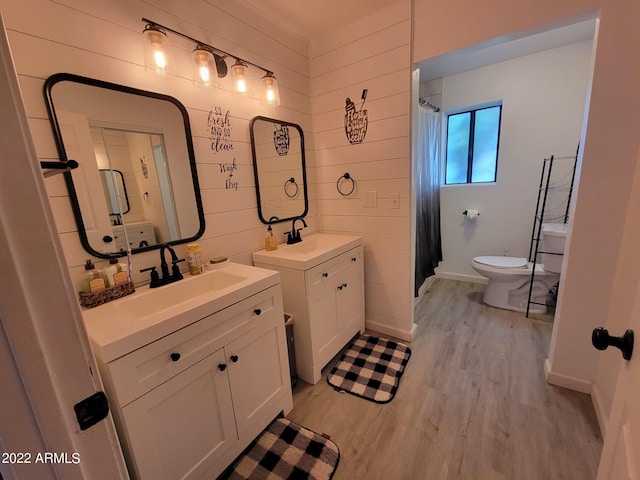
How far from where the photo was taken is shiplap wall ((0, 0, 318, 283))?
1048 millimetres

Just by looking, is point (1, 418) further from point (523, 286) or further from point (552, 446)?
point (523, 286)

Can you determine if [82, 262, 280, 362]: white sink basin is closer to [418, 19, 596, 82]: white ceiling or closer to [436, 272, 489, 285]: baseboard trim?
[418, 19, 596, 82]: white ceiling

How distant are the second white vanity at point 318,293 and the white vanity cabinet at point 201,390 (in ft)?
0.79

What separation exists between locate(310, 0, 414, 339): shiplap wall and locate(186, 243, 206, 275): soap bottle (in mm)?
1270

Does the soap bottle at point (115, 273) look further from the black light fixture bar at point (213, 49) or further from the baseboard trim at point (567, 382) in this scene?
the baseboard trim at point (567, 382)

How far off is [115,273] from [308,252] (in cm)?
117

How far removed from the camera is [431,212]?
311 centimetres

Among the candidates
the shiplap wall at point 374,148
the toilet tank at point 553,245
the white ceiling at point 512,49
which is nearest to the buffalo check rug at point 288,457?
the shiplap wall at point 374,148

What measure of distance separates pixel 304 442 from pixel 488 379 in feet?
4.21

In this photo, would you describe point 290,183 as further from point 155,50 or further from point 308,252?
point 155,50

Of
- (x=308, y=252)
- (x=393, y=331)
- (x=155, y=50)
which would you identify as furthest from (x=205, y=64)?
(x=393, y=331)

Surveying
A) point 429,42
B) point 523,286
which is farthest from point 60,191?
point 523,286

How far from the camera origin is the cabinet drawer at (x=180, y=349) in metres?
0.89

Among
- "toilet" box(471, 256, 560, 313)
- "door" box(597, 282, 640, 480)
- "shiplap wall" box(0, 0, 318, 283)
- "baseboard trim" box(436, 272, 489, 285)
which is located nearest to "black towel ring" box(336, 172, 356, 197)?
"shiplap wall" box(0, 0, 318, 283)
